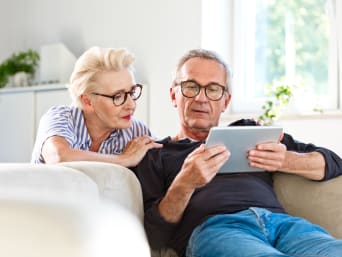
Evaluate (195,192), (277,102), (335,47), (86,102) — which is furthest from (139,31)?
(195,192)

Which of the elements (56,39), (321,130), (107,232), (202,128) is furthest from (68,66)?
(107,232)

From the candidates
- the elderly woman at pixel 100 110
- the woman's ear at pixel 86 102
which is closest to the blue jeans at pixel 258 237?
the elderly woman at pixel 100 110

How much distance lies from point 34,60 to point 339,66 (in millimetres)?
2133

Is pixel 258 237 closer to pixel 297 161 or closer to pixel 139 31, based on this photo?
pixel 297 161

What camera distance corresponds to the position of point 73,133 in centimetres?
179

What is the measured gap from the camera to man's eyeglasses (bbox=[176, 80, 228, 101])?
5.85 feet

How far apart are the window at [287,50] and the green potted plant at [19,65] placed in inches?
58.3

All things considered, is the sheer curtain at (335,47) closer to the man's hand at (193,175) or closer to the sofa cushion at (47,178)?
the man's hand at (193,175)

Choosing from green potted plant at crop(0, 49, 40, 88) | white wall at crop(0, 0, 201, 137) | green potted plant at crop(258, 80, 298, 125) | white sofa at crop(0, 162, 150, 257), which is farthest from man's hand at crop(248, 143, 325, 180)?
green potted plant at crop(0, 49, 40, 88)

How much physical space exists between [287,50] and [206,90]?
1612 mm

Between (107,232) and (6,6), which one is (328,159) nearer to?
(107,232)

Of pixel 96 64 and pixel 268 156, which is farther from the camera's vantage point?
pixel 96 64

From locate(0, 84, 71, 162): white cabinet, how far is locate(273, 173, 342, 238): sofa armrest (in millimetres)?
2258

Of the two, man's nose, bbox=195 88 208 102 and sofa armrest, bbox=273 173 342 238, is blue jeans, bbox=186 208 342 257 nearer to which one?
sofa armrest, bbox=273 173 342 238
